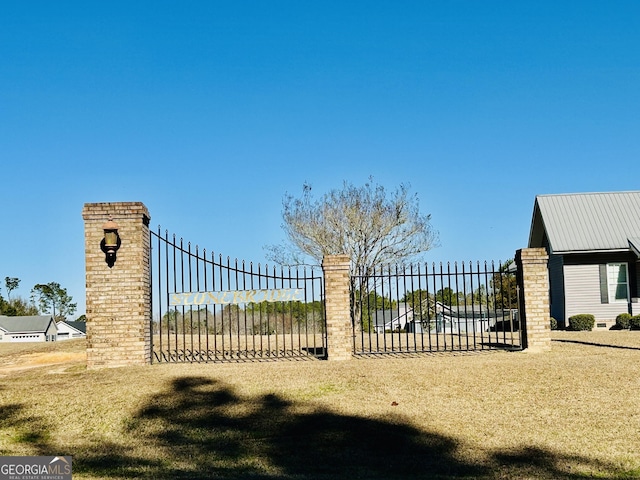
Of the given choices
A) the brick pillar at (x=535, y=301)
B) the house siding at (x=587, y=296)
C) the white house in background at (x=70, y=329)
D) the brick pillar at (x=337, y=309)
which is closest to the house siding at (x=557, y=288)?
the house siding at (x=587, y=296)

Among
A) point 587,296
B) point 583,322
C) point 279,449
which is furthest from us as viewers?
point 587,296

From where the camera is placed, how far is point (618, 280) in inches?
1036

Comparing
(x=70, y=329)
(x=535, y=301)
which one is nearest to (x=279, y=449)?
(x=535, y=301)

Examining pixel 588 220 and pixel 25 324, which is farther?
pixel 25 324

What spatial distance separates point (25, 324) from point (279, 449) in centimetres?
5869

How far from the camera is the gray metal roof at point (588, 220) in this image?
1022 inches

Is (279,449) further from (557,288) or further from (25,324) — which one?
(25,324)

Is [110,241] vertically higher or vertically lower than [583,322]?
higher

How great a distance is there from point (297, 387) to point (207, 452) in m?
2.82

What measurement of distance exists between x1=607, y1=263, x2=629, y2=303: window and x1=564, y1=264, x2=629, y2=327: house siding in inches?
11.8

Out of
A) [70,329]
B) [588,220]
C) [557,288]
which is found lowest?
[70,329]

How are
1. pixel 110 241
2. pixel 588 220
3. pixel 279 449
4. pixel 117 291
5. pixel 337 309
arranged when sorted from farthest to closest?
pixel 588 220, pixel 337 309, pixel 117 291, pixel 110 241, pixel 279 449

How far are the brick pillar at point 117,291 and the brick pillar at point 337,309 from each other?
334 centimetres

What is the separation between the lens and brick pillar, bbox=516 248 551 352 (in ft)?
45.9
